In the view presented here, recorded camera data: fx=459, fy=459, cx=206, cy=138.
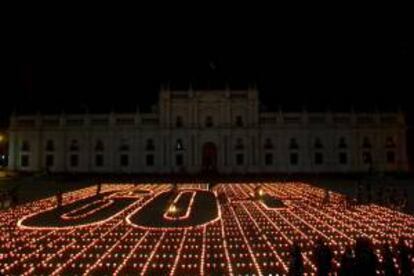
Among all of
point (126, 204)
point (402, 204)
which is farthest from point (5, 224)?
point (402, 204)

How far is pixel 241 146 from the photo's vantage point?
58719 millimetres

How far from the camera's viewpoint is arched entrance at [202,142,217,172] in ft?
192

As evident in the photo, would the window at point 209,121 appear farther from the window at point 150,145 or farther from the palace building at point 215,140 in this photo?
the window at point 150,145

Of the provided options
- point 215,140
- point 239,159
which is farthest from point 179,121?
point 239,159

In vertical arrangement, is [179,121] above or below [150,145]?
above

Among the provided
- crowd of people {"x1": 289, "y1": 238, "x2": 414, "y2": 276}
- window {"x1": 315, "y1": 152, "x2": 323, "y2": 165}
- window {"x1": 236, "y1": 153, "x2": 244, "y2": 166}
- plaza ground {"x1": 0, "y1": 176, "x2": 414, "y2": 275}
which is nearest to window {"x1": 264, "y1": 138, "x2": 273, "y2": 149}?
window {"x1": 236, "y1": 153, "x2": 244, "y2": 166}

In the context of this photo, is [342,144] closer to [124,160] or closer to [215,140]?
[215,140]

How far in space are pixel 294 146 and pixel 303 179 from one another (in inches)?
359

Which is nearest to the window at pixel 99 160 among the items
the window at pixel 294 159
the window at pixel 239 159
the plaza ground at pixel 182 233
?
the window at pixel 239 159

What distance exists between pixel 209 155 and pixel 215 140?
2.08m

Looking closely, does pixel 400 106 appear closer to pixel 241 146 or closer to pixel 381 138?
pixel 381 138

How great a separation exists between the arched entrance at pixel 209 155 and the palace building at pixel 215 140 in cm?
13

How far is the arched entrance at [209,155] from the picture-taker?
58.6 meters

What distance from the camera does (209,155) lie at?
59.0m
